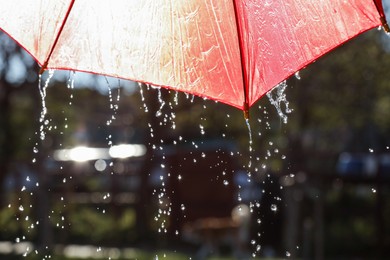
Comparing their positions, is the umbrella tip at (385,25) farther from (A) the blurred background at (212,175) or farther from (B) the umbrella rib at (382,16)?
(A) the blurred background at (212,175)

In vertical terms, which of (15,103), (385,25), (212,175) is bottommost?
(385,25)

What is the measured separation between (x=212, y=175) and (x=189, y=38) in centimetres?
979

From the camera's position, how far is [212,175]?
44.2 feet

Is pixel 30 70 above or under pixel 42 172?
above

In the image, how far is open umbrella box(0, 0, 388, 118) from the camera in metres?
3.65

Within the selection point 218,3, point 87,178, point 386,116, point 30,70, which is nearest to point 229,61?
point 218,3

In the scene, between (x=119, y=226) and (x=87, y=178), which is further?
(x=87, y=178)

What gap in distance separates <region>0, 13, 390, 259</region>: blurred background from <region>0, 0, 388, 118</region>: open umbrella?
7690 mm

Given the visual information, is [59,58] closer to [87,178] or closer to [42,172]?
[42,172]

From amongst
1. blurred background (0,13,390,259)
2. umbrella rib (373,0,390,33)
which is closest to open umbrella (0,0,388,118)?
umbrella rib (373,0,390,33)

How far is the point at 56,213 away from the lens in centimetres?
1462

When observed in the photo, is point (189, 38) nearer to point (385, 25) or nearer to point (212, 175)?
point (385, 25)

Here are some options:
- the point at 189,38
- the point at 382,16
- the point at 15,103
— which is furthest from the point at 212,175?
the point at 382,16

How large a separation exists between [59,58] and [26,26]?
7.9 inches
